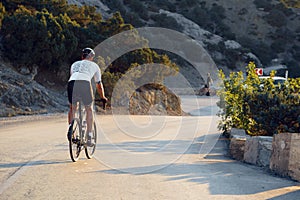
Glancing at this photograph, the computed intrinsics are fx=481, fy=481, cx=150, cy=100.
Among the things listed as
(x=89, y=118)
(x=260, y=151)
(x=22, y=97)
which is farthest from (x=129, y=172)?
(x=22, y=97)

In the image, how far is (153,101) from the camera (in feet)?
86.7

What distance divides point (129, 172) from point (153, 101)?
1886cm

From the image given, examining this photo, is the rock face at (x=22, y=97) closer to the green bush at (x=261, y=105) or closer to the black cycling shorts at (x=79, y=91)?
the green bush at (x=261, y=105)

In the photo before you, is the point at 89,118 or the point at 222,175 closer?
the point at 222,175

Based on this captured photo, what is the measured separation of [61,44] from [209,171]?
57.4 ft

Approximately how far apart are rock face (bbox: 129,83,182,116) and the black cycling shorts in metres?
15.7

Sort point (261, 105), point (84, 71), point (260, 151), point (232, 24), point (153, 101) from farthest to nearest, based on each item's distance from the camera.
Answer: point (232, 24), point (153, 101), point (261, 105), point (260, 151), point (84, 71)

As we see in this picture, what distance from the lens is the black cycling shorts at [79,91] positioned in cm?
793

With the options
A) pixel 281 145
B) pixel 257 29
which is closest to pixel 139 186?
pixel 281 145

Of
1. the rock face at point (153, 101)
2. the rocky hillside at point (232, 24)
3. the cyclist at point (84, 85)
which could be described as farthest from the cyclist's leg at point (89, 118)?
the rocky hillside at point (232, 24)

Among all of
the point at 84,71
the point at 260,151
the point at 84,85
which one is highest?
the point at 84,71

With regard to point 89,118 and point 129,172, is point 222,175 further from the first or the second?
point 89,118

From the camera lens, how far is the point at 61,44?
24.3 m

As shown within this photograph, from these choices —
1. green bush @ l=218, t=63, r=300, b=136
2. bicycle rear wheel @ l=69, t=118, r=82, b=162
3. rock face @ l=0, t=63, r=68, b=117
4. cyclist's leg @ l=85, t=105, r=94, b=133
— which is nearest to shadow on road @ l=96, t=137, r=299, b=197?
bicycle rear wheel @ l=69, t=118, r=82, b=162
